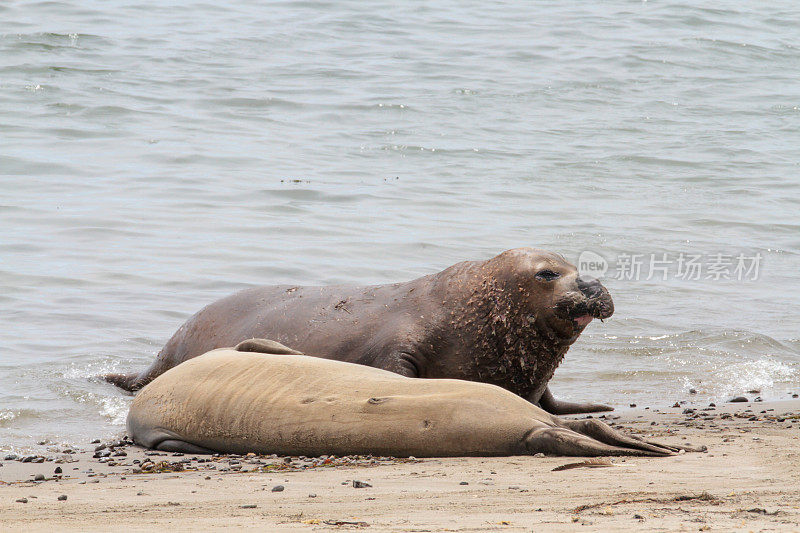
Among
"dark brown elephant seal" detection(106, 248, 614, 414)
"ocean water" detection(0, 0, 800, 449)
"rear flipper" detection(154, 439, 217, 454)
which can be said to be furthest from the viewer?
"ocean water" detection(0, 0, 800, 449)

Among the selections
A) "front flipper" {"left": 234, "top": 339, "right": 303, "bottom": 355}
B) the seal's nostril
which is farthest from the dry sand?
the seal's nostril

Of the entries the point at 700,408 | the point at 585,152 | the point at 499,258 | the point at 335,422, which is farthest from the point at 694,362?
the point at 585,152

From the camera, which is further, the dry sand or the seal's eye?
the seal's eye

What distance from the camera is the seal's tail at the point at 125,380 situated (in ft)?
24.0

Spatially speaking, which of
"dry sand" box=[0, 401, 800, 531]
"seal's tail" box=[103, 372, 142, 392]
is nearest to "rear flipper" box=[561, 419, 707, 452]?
"dry sand" box=[0, 401, 800, 531]

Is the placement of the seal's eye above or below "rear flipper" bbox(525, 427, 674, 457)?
above

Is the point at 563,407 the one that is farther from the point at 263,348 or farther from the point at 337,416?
the point at 337,416

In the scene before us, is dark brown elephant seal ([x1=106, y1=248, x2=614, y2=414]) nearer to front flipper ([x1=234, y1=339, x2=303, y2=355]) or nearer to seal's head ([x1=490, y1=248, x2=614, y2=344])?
seal's head ([x1=490, y1=248, x2=614, y2=344])

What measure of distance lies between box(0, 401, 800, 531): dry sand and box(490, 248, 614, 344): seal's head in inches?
38.9

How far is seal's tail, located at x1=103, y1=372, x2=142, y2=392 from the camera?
7.31 meters

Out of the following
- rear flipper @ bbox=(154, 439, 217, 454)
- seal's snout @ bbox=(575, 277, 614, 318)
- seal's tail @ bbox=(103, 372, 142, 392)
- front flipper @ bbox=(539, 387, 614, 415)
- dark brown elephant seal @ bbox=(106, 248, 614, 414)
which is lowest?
seal's tail @ bbox=(103, 372, 142, 392)

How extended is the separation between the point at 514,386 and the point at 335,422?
1.72 meters

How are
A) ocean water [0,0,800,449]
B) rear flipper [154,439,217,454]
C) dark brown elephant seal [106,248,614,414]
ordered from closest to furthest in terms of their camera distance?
1. rear flipper [154,439,217,454]
2. dark brown elephant seal [106,248,614,414]
3. ocean water [0,0,800,449]

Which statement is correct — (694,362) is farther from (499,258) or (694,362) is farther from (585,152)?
(585,152)
